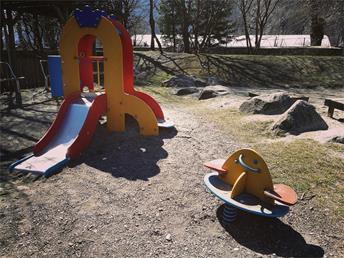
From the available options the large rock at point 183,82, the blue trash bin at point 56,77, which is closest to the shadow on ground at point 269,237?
the blue trash bin at point 56,77

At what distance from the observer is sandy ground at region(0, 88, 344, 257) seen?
114 inches

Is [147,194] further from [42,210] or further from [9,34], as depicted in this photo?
[9,34]

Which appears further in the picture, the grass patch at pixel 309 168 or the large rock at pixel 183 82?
the large rock at pixel 183 82

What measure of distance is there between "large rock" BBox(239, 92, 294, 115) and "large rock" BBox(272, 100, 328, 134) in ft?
2.73

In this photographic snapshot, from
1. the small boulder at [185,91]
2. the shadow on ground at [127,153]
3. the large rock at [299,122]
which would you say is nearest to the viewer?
the shadow on ground at [127,153]

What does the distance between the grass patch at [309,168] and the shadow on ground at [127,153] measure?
1.61m

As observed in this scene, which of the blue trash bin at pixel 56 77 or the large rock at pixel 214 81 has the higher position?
the blue trash bin at pixel 56 77

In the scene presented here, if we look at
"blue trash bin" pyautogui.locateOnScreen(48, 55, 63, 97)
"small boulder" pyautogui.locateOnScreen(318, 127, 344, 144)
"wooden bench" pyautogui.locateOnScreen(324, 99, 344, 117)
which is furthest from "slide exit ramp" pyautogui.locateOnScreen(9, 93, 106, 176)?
"wooden bench" pyautogui.locateOnScreen(324, 99, 344, 117)

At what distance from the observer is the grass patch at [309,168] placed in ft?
12.3

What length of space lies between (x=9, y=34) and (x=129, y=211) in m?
10.6

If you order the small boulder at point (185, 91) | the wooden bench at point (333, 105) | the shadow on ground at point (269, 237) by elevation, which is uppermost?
the wooden bench at point (333, 105)

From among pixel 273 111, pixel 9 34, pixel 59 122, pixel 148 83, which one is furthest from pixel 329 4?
pixel 59 122

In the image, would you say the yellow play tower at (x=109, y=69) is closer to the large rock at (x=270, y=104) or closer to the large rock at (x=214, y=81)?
the large rock at (x=270, y=104)

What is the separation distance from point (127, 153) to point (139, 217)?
1782 millimetres
